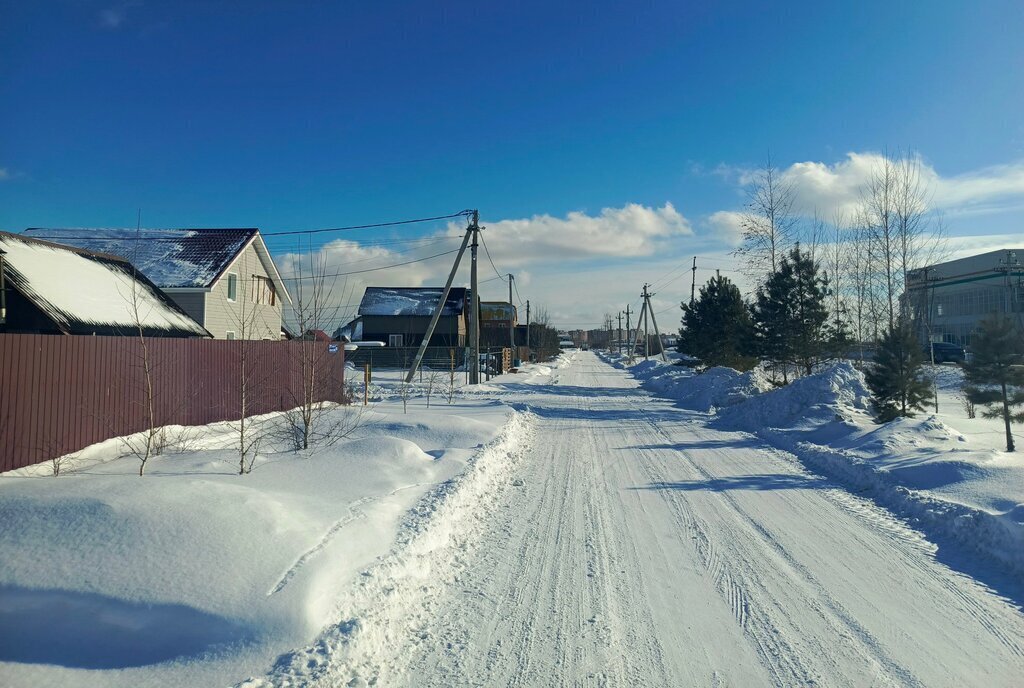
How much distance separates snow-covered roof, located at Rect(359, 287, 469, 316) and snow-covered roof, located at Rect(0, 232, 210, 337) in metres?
37.3

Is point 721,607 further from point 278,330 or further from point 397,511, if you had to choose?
point 278,330

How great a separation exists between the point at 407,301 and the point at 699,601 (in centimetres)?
5257

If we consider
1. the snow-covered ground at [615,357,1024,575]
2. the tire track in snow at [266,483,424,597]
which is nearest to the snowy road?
the snow-covered ground at [615,357,1024,575]

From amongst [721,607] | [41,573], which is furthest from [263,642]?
[721,607]

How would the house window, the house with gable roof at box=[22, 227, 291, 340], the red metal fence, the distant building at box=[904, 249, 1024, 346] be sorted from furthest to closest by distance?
the distant building at box=[904, 249, 1024, 346] < the house window < the house with gable roof at box=[22, 227, 291, 340] < the red metal fence

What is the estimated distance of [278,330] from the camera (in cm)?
2956

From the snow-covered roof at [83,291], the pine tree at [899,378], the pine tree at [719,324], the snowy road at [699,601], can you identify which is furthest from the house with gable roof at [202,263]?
the pine tree at [719,324]

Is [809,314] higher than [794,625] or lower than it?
higher

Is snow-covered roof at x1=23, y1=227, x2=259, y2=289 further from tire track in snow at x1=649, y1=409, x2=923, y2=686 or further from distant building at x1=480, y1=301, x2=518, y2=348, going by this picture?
distant building at x1=480, y1=301, x2=518, y2=348

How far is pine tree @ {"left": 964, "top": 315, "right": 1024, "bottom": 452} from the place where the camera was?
11.6 metres

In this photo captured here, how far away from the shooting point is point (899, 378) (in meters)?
15.5

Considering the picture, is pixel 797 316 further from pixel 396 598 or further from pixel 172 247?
pixel 172 247

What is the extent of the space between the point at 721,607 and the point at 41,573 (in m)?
5.33

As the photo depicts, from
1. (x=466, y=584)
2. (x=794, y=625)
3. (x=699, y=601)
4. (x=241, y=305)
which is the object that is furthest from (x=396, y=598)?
(x=241, y=305)
